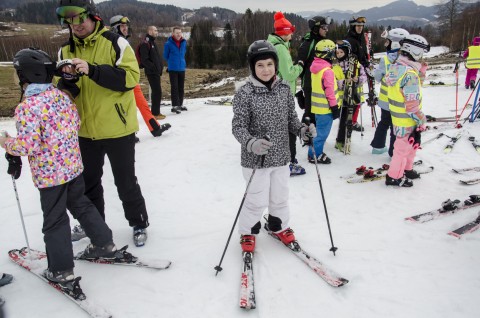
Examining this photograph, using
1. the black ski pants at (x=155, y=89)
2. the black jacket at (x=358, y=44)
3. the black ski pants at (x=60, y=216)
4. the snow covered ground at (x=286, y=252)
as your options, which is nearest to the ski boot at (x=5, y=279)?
the snow covered ground at (x=286, y=252)

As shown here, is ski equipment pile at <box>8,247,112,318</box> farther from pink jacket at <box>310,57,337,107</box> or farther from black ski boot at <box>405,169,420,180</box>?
black ski boot at <box>405,169,420,180</box>

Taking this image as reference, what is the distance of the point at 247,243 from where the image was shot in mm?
3307

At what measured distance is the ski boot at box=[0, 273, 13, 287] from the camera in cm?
292

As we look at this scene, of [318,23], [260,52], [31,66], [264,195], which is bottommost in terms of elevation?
[264,195]

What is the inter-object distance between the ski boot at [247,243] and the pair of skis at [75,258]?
0.75m

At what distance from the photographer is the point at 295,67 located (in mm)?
4945

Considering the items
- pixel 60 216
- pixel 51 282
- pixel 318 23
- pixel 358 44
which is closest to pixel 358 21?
pixel 358 44

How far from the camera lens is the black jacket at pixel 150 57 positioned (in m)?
7.98

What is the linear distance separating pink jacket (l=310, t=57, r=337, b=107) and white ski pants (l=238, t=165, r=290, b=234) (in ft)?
7.82

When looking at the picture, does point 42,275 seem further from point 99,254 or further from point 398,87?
point 398,87

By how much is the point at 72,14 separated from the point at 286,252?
9.61 feet

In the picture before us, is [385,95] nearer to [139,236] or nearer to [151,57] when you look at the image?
[139,236]

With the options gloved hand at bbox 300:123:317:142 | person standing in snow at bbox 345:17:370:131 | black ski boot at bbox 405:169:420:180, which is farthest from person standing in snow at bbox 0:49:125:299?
person standing in snow at bbox 345:17:370:131

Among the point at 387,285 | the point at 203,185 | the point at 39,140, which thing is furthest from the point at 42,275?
the point at 387,285
